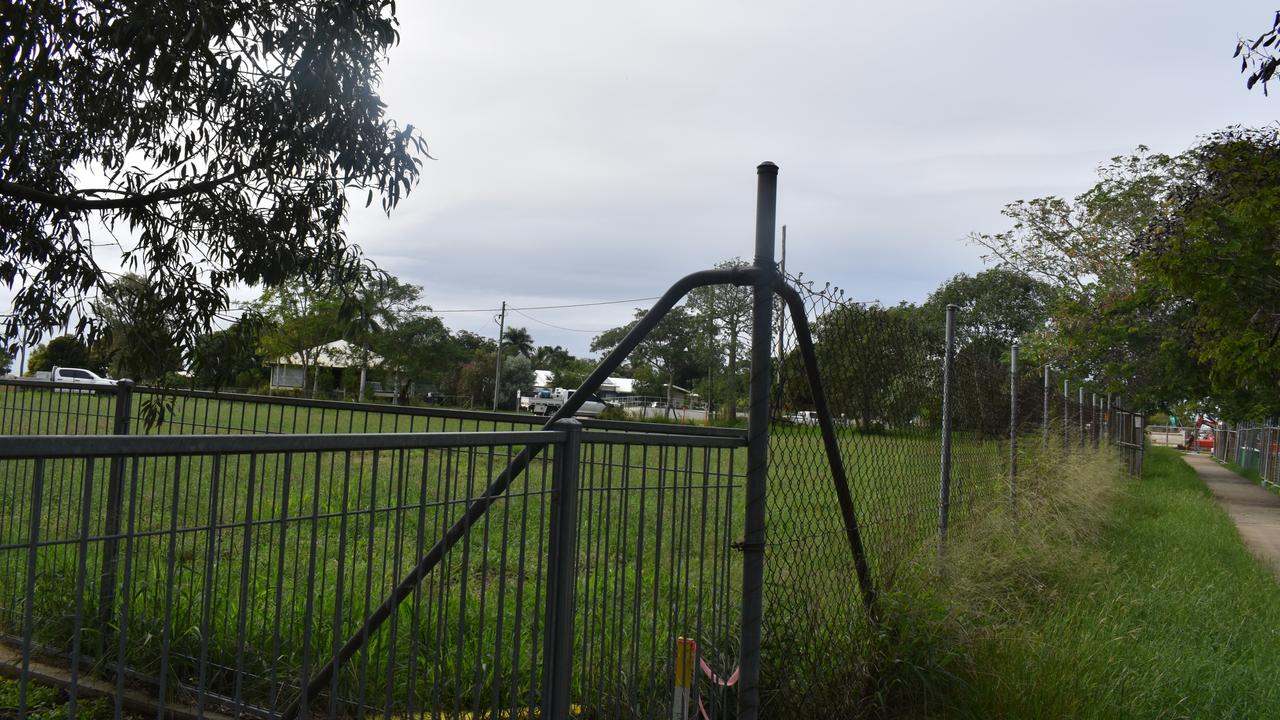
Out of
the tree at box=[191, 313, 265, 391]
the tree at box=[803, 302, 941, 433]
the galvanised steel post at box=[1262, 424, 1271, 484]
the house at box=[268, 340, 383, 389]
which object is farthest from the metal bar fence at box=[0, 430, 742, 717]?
the house at box=[268, 340, 383, 389]

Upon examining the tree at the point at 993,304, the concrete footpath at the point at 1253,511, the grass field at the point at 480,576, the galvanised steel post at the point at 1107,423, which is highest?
the tree at the point at 993,304

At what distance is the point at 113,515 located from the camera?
3.82 metres

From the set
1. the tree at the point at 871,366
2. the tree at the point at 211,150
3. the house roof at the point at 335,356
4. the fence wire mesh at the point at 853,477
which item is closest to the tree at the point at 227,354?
the tree at the point at 211,150

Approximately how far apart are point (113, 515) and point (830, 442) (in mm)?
2941

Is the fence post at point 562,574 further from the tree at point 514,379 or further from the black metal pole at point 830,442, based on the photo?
the tree at point 514,379

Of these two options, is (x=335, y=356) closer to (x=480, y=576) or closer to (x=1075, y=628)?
(x=1075, y=628)

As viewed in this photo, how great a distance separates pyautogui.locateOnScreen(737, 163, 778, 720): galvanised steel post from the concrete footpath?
28.3ft

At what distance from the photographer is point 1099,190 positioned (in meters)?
25.3

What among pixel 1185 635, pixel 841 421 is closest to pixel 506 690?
pixel 841 421

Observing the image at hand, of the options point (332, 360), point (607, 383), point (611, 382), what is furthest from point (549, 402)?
point (607, 383)

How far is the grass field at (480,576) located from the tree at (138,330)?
1.40 feet

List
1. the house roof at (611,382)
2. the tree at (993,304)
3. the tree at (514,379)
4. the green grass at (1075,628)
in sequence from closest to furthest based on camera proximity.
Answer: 1. the green grass at (1075,628)
2. the tree at (993,304)
3. the tree at (514,379)
4. the house roof at (611,382)

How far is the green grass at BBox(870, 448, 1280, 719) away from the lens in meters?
4.28

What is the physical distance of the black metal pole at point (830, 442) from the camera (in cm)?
382
